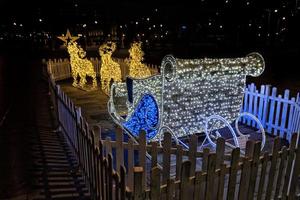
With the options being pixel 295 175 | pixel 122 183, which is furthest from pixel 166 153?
pixel 295 175

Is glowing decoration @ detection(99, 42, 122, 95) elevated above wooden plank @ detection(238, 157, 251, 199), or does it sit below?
above

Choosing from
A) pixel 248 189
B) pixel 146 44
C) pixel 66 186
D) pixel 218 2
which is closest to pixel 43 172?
pixel 66 186

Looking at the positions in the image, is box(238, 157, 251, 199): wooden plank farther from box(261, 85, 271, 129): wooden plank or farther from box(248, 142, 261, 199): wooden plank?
box(261, 85, 271, 129): wooden plank

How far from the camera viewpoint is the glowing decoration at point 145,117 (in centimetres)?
522

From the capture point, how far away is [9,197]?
4.03 m

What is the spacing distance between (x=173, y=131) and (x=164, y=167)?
174cm

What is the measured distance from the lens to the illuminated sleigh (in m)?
4.89

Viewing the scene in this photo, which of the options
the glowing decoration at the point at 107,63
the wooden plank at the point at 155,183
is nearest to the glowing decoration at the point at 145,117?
the wooden plank at the point at 155,183

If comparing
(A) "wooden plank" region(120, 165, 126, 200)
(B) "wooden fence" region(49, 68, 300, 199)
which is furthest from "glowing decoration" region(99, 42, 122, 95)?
(A) "wooden plank" region(120, 165, 126, 200)

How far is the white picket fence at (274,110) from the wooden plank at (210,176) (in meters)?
3.57

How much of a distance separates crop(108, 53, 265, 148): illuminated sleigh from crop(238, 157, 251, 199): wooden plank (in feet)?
5.51

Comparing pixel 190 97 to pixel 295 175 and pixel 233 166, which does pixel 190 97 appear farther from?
pixel 233 166

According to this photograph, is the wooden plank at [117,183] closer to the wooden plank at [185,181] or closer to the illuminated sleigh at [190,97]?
the wooden plank at [185,181]

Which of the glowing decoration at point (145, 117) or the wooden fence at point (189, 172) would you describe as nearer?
the wooden fence at point (189, 172)
